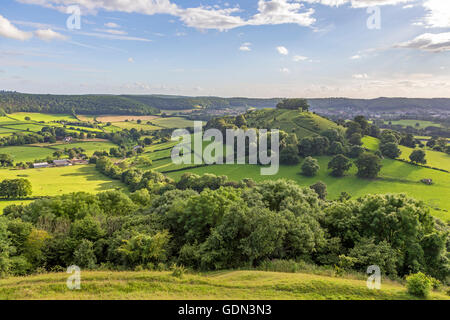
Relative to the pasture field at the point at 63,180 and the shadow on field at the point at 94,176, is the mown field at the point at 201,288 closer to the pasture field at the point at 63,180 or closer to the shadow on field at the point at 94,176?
the pasture field at the point at 63,180

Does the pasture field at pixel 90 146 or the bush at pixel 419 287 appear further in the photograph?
the pasture field at pixel 90 146

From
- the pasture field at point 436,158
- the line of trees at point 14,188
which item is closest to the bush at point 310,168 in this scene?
the pasture field at point 436,158

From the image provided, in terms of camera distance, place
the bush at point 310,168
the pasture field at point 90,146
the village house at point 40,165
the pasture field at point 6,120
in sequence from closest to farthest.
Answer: the bush at point 310,168 → the village house at point 40,165 → the pasture field at point 90,146 → the pasture field at point 6,120

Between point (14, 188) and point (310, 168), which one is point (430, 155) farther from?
point (14, 188)

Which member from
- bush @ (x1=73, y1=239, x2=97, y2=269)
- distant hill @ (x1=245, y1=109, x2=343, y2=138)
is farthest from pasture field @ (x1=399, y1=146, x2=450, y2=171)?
bush @ (x1=73, y1=239, x2=97, y2=269)

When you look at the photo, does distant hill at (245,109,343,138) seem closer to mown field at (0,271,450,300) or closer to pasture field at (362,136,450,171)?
pasture field at (362,136,450,171)

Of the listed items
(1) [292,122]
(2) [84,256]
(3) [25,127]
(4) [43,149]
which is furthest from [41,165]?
(1) [292,122]

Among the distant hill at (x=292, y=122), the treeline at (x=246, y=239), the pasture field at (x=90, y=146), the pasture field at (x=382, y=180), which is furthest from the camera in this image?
the pasture field at (x=90, y=146)
